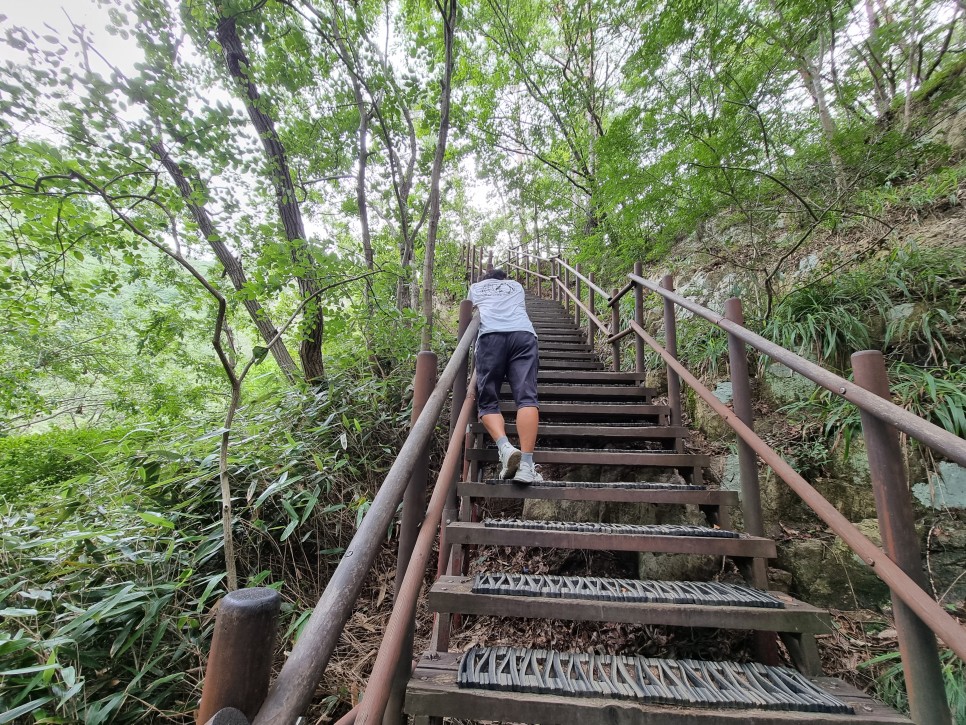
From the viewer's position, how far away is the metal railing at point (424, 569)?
49cm

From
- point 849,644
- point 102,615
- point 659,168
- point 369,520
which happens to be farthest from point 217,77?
point 849,644

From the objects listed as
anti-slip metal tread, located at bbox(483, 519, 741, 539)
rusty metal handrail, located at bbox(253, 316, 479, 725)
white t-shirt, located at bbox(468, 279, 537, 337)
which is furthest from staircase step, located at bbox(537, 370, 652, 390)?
rusty metal handrail, located at bbox(253, 316, 479, 725)

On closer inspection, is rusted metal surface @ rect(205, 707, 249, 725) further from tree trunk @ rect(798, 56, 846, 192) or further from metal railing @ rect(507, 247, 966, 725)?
tree trunk @ rect(798, 56, 846, 192)

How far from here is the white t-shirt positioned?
2658mm

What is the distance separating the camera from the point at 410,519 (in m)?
1.40

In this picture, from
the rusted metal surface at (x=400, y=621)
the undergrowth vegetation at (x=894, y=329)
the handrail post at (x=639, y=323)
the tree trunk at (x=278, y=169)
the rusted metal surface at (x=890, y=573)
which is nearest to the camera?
the rusted metal surface at (x=400, y=621)

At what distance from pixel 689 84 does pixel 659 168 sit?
3.21 ft

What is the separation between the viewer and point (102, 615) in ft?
5.72

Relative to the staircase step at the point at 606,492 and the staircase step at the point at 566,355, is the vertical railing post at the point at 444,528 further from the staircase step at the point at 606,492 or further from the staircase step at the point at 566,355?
the staircase step at the point at 566,355

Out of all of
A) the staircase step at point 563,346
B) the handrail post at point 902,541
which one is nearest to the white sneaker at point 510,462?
the handrail post at point 902,541

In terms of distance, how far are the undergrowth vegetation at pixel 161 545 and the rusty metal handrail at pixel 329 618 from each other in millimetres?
1446

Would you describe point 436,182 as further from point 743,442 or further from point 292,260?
point 743,442

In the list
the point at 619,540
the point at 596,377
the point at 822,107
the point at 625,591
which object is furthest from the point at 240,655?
the point at 822,107

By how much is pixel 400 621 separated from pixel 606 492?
133 centimetres
